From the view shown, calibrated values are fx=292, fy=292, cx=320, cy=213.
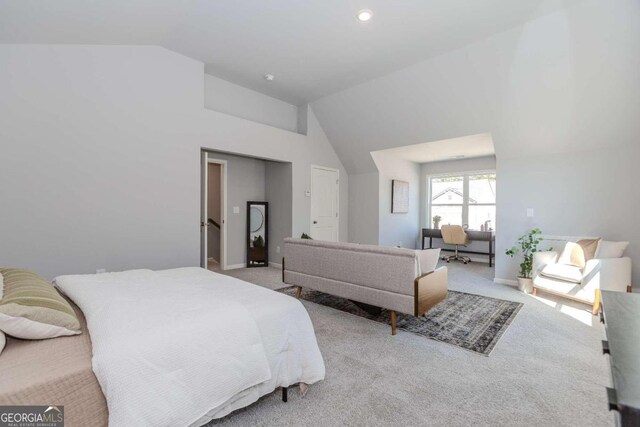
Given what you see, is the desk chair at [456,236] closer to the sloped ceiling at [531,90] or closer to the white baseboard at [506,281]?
the white baseboard at [506,281]

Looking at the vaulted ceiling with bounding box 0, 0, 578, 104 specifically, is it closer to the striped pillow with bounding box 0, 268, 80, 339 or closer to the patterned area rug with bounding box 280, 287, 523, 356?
the striped pillow with bounding box 0, 268, 80, 339

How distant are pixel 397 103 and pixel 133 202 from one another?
408 cm

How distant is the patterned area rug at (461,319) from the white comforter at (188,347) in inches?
56.6

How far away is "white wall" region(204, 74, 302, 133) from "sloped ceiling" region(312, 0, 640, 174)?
891mm

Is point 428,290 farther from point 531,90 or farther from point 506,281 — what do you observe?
point 531,90

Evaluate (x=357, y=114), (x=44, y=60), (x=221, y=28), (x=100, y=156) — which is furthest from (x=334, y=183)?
(x=44, y=60)

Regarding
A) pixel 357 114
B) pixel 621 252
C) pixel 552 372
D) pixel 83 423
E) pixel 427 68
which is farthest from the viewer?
pixel 357 114

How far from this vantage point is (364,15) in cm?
292

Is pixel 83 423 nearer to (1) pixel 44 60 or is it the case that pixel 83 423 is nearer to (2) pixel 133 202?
(2) pixel 133 202

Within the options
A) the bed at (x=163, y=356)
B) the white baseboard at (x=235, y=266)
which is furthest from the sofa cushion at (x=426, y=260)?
the white baseboard at (x=235, y=266)

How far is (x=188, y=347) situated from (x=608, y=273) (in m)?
4.26

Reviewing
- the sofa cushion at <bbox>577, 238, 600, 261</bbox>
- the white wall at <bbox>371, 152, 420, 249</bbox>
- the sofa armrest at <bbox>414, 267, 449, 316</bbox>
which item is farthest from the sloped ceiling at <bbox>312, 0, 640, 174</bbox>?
the sofa armrest at <bbox>414, 267, 449, 316</bbox>

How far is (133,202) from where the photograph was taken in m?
3.56

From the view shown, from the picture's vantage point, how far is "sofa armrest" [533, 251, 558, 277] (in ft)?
12.5
